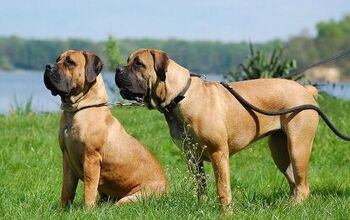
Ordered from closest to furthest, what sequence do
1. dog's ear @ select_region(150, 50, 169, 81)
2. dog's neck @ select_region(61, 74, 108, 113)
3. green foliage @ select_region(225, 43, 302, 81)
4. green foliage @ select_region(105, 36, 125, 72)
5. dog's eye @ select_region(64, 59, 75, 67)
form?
dog's ear @ select_region(150, 50, 169, 81)
dog's neck @ select_region(61, 74, 108, 113)
dog's eye @ select_region(64, 59, 75, 67)
green foliage @ select_region(225, 43, 302, 81)
green foliage @ select_region(105, 36, 125, 72)

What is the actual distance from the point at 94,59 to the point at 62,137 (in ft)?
2.67

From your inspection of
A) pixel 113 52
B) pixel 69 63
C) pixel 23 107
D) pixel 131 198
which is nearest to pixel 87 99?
pixel 69 63

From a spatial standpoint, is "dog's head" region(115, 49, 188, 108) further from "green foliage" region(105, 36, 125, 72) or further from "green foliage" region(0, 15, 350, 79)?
"green foliage" region(0, 15, 350, 79)

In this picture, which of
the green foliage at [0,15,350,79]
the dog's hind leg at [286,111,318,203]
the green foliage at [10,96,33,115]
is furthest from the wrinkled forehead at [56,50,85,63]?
the green foliage at [0,15,350,79]

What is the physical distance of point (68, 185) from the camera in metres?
7.79

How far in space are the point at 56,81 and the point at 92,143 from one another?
701 mm

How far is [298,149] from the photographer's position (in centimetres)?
812

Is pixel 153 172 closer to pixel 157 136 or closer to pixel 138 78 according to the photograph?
pixel 138 78

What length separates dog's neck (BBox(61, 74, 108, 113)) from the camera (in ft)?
25.1

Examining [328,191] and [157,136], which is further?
[157,136]

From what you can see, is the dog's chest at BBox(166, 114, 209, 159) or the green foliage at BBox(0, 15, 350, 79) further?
the green foliage at BBox(0, 15, 350, 79)

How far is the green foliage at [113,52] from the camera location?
18.3 m

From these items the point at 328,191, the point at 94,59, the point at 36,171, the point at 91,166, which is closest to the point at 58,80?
the point at 94,59

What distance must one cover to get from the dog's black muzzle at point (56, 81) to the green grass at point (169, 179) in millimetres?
1093
